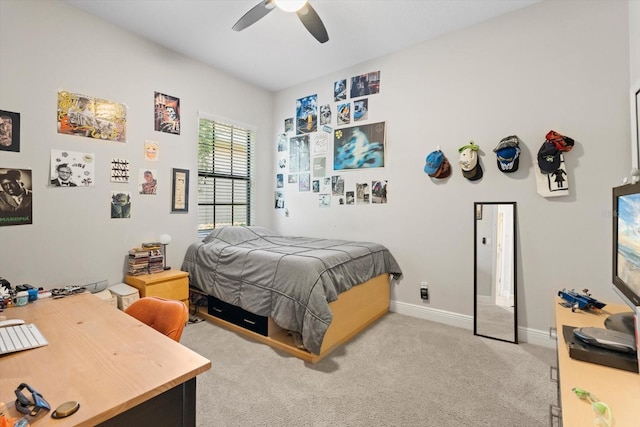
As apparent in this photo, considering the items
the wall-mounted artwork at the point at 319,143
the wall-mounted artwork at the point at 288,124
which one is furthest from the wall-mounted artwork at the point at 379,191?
the wall-mounted artwork at the point at 288,124

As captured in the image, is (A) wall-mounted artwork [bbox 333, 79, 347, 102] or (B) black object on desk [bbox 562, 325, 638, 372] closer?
(B) black object on desk [bbox 562, 325, 638, 372]

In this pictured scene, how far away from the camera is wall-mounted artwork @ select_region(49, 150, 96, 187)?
99.0 inches

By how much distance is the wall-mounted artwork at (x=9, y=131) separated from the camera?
2.27 meters

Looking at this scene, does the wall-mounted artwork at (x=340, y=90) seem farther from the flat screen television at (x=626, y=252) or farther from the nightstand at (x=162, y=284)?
the flat screen television at (x=626, y=252)

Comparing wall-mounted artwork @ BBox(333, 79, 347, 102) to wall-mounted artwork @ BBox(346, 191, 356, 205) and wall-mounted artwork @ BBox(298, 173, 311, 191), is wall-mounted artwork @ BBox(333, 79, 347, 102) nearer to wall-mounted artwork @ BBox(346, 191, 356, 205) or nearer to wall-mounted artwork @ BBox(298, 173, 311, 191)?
wall-mounted artwork @ BBox(298, 173, 311, 191)

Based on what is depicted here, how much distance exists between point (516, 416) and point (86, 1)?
4359mm

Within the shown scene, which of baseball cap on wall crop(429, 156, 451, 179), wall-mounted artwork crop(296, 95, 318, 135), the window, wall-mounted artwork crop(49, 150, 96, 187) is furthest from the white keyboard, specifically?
wall-mounted artwork crop(296, 95, 318, 135)

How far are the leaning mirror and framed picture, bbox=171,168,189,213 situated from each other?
10.1 ft

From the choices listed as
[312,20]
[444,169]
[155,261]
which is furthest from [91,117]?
[444,169]

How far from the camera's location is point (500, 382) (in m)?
2.02

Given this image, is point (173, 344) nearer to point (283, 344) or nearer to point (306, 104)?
point (283, 344)

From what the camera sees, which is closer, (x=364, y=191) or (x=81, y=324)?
(x=81, y=324)

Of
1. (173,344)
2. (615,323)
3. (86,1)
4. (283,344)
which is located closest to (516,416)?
(615,323)

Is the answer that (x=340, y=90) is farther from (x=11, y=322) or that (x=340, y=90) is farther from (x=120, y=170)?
(x=11, y=322)
